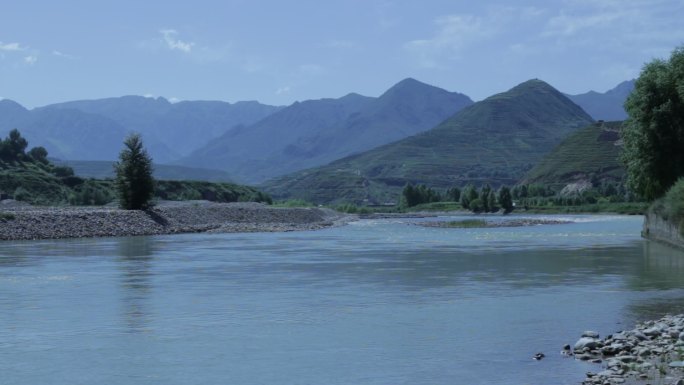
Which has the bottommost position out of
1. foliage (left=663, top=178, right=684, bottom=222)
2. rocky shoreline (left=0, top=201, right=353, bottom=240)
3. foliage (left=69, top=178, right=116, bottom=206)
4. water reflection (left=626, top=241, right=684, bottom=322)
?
water reflection (left=626, top=241, right=684, bottom=322)

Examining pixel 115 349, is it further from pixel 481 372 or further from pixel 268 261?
pixel 268 261

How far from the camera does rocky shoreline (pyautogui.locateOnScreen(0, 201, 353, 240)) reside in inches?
3349

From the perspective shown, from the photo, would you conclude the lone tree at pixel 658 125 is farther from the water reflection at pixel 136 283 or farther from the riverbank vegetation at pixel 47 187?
the riverbank vegetation at pixel 47 187

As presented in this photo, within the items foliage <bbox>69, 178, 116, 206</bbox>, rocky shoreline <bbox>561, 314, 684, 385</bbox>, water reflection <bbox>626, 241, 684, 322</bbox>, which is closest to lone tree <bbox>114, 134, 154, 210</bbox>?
foliage <bbox>69, 178, 116, 206</bbox>

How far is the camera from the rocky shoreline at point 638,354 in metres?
15.9

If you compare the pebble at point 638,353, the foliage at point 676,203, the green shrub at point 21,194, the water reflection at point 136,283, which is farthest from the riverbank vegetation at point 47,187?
the pebble at point 638,353

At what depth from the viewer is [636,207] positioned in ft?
636

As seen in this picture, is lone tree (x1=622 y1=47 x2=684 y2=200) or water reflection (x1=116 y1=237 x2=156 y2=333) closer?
water reflection (x1=116 y1=237 x2=156 y2=333)

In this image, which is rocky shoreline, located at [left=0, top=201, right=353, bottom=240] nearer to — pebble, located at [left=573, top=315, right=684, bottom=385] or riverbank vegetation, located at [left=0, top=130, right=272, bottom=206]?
riverbank vegetation, located at [left=0, top=130, right=272, bottom=206]

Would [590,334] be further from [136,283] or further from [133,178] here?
[133,178]

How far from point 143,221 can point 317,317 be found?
7578 cm

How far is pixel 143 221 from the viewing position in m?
97.8

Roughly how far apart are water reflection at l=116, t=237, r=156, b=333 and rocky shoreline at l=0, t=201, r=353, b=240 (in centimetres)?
2114

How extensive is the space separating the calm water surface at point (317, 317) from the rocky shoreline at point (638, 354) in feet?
1.90
